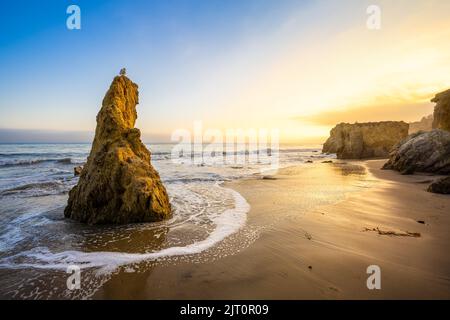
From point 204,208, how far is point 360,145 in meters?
35.7

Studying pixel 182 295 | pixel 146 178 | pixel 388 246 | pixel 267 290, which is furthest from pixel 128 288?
pixel 388 246

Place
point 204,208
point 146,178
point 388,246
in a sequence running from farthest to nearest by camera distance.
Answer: point 204,208, point 146,178, point 388,246

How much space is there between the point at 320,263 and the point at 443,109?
2321cm

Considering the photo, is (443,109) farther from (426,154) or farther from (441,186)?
(441,186)

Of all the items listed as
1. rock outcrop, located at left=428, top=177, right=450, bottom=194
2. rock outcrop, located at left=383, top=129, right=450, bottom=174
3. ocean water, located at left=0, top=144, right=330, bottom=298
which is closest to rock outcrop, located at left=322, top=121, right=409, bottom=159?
rock outcrop, located at left=383, top=129, right=450, bottom=174

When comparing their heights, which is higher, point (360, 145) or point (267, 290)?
point (360, 145)

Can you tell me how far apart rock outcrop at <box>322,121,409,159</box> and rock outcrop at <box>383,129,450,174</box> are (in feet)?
68.3

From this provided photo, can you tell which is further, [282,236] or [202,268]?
[282,236]

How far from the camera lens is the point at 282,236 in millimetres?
5406

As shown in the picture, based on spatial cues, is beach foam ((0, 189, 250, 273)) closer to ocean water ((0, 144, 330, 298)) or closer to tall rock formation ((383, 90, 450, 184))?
ocean water ((0, 144, 330, 298))

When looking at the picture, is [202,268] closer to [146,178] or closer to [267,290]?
[267,290]

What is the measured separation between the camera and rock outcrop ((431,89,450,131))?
18.8 meters

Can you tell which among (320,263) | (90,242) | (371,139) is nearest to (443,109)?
(371,139)
